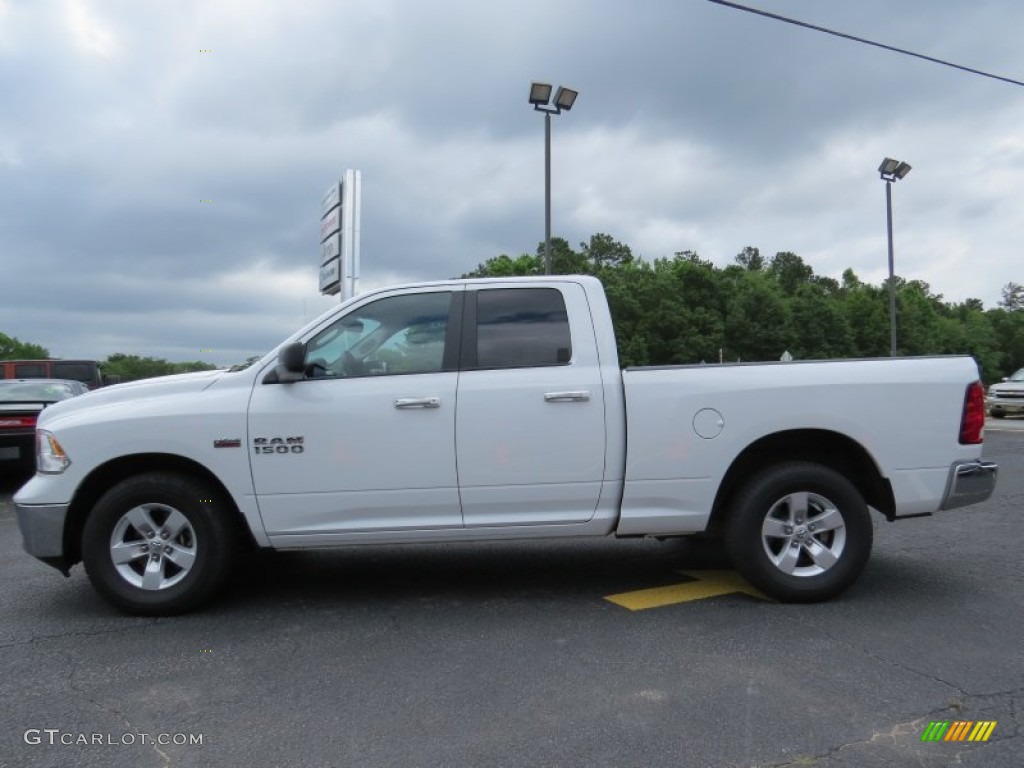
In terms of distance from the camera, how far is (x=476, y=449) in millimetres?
4430

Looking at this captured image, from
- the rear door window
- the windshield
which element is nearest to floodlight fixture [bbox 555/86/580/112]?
the windshield

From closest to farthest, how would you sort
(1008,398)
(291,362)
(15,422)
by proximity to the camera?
(291,362)
(15,422)
(1008,398)

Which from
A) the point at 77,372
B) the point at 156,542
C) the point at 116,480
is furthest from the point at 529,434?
the point at 77,372

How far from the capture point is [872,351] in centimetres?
6169

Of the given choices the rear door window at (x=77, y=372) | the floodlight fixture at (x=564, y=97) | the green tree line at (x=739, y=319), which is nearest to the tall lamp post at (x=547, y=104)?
the floodlight fixture at (x=564, y=97)

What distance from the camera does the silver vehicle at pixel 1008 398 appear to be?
22.8 metres

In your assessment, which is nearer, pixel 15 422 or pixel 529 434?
pixel 529 434

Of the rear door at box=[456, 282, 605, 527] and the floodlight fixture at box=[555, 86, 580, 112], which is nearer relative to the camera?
the rear door at box=[456, 282, 605, 527]

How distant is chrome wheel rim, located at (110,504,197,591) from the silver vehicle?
24938 mm

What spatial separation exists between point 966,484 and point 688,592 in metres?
1.81

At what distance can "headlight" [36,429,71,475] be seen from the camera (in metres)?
4.38

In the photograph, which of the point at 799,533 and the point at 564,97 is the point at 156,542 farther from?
the point at 564,97

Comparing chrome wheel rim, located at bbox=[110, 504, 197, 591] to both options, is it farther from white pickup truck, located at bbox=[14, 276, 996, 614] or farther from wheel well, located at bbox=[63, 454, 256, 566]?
wheel well, located at bbox=[63, 454, 256, 566]

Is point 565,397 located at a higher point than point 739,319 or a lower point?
lower
